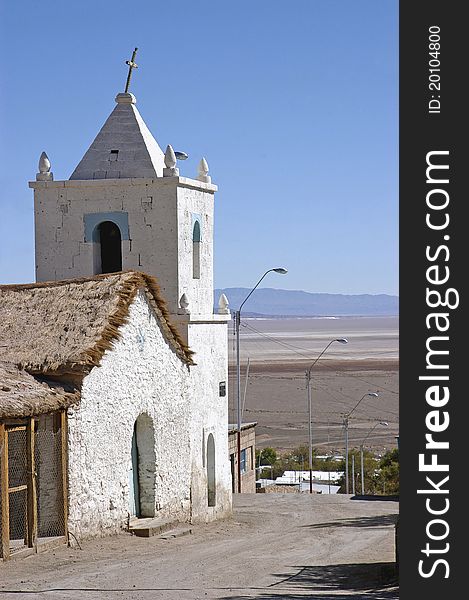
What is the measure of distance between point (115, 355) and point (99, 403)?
39.7 inches

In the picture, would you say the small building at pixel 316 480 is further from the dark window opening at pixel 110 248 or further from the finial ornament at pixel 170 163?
the finial ornament at pixel 170 163

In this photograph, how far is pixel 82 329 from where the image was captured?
61.5 feet

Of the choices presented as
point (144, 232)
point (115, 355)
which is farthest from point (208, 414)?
point (115, 355)

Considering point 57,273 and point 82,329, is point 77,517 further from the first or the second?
point 57,273

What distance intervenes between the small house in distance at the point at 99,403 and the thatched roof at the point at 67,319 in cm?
2

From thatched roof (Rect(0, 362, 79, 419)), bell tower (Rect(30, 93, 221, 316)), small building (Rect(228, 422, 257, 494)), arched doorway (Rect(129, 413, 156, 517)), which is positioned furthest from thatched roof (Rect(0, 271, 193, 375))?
small building (Rect(228, 422, 257, 494))

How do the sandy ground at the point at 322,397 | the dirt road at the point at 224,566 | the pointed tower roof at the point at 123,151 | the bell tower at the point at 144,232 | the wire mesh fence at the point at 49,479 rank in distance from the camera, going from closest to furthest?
1. the dirt road at the point at 224,566
2. the wire mesh fence at the point at 49,479
3. the bell tower at the point at 144,232
4. the pointed tower roof at the point at 123,151
5. the sandy ground at the point at 322,397

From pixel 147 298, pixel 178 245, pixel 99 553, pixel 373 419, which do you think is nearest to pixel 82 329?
pixel 147 298

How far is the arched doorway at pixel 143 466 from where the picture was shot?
68.4 feet

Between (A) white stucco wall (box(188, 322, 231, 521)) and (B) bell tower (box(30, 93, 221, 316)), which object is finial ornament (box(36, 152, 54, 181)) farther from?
(A) white stucco wall (box(188, 322, 231, 521))

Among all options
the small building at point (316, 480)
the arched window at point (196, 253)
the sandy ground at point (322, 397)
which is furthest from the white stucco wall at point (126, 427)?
the sandy ground at point (322, 397)

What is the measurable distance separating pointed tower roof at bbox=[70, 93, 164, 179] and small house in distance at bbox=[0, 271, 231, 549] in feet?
13.9

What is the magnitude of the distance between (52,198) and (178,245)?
9.46 feet

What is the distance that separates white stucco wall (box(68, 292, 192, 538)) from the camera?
17969 mm
